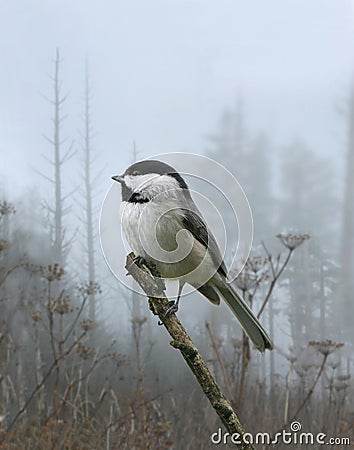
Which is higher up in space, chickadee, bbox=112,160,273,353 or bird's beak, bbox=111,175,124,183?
bird's beak, bbox=111,175,124,183

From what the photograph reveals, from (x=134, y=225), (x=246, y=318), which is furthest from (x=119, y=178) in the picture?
(x=246, y=318)

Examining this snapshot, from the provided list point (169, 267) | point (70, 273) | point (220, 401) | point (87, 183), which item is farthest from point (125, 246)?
point (70, 273)

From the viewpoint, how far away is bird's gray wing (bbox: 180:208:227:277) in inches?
16.8

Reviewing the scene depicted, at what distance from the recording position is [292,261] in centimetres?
193

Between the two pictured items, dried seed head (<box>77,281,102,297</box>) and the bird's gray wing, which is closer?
the bird's gray wing

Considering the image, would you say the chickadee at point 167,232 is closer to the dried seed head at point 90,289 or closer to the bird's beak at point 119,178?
the bird's beak at point 119,178

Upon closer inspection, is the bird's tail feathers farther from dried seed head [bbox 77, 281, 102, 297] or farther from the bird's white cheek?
dried seed head [bbox 77, 281, 102, 297]

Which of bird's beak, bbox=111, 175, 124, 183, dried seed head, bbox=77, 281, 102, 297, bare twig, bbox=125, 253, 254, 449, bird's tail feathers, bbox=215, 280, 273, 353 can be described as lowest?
bare twig, bbox=125, 253, 254, 449

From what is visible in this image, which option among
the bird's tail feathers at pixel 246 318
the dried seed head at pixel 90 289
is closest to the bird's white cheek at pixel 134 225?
the bird's tail feathers at pixel 246 318

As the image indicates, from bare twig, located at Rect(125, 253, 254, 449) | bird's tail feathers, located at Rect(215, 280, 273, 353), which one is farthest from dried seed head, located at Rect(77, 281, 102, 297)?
bare twig, located at Rect(125, 253, 254, 449)

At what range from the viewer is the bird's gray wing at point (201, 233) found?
427mm

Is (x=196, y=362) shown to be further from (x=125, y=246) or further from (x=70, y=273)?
(x=70, y=273)

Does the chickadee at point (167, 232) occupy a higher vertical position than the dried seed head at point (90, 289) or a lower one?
lower

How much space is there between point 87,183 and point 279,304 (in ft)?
2.40
